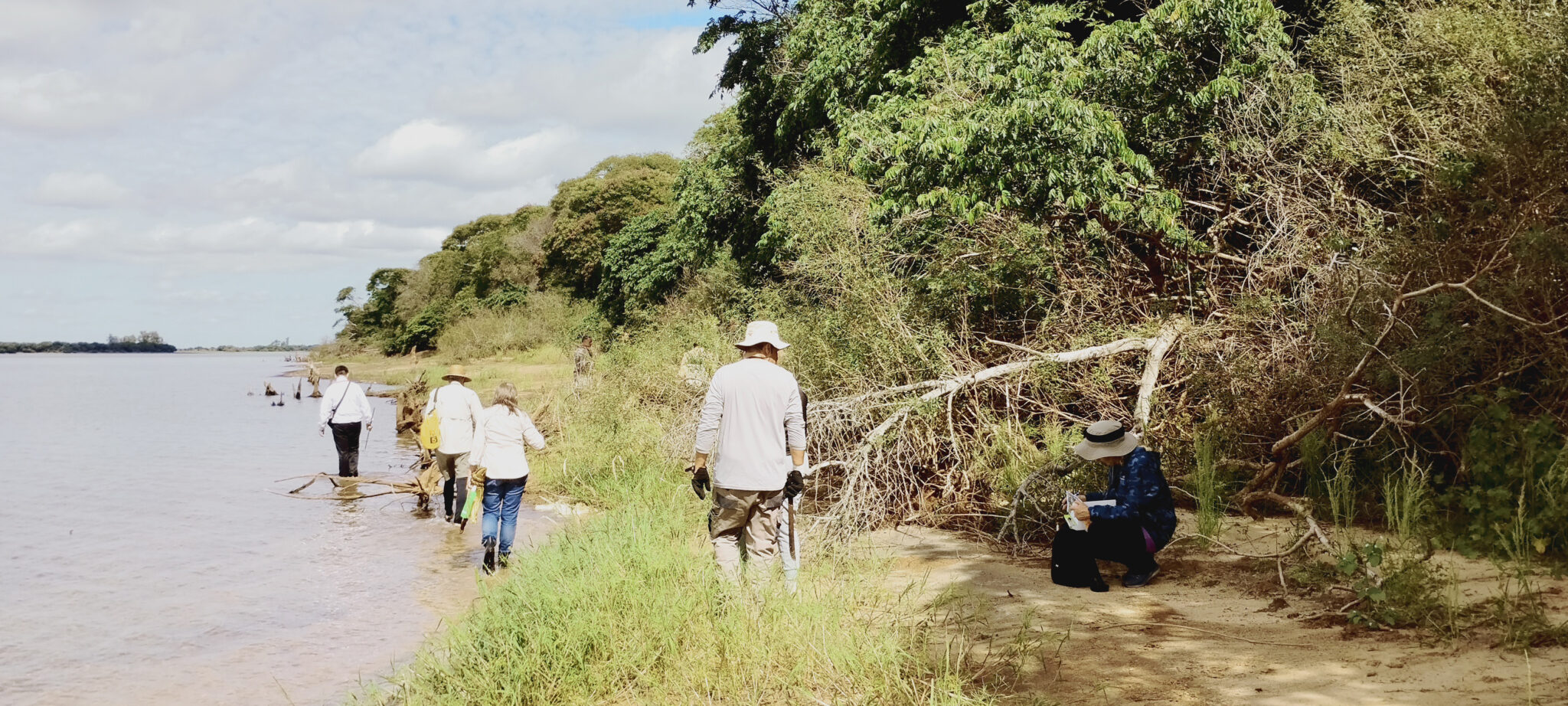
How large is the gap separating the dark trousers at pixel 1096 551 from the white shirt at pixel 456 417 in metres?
6.41

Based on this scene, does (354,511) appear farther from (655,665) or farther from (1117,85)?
(1117,85)

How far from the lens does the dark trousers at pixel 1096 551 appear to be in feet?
23.6

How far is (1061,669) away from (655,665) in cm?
208

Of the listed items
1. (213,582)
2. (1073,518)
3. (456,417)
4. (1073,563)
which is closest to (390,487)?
(456,417)

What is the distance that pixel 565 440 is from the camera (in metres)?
15.9

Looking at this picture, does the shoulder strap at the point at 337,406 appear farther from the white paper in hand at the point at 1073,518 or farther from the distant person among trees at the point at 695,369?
the white paper in hand at the point at 1073,518

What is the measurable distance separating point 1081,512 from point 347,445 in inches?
452

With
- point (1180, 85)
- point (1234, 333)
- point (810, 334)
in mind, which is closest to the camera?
point (1234, 333)

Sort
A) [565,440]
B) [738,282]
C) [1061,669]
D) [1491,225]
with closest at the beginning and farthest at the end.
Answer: [1061,669] → [1491,225] → [565,440] → [738,282]

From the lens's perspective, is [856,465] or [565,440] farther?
[565,440]

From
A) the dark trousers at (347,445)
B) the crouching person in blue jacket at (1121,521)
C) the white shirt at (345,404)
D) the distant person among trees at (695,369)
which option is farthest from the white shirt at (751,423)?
the dark trousers at (347,445)

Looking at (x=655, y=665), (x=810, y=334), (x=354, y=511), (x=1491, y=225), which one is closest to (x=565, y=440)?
(x=354, y=511)

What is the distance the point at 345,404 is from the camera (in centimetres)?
1427

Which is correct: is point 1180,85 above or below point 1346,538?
above
